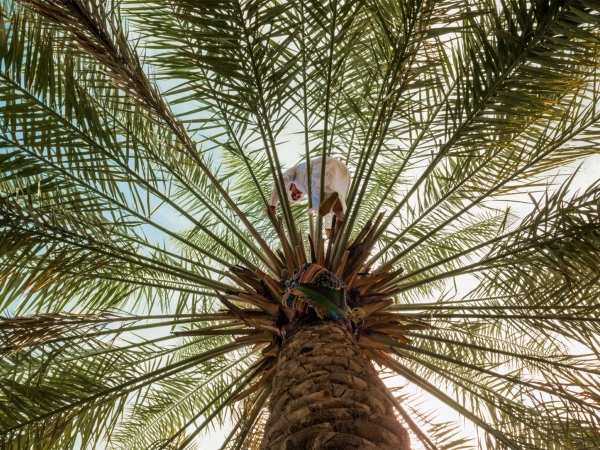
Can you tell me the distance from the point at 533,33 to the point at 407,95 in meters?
1.04

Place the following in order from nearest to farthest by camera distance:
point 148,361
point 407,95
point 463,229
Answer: point 407,95 < point 148,361 < point 463,229

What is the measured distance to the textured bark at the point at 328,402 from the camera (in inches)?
79.6

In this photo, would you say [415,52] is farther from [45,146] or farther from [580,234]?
[45,146]

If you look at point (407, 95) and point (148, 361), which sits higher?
point (407, 95)

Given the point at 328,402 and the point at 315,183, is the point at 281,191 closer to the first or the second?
the point at 315,183

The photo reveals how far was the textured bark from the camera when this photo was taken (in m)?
2.02

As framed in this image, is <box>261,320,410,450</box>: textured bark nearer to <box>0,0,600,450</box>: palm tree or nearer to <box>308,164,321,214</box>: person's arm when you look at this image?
<box>0,0,600,450</box>: palm tree

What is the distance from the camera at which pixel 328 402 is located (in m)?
2.23

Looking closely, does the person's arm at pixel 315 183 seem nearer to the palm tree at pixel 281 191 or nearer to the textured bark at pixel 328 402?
the palm tree at pixel 281 191

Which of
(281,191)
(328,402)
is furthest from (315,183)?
(328,402)

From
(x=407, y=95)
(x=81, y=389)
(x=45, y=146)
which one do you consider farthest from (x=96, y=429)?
(x=407, y=95)

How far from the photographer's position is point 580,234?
11.3 feet

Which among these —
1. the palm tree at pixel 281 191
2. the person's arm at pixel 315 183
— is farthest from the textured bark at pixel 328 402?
the person's arm at pixel 315 183

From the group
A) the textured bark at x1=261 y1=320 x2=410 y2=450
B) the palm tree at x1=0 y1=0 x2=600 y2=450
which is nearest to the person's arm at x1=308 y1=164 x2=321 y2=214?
the palm tree at x1=0 y1=0 x2=600 y2=450
